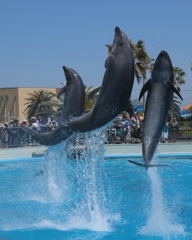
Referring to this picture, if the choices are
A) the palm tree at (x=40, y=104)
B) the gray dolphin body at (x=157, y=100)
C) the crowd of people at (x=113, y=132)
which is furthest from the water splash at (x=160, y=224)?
the palm tree at (x=40, y=104)

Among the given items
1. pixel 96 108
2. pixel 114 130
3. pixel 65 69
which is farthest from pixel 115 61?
pixel 114 130

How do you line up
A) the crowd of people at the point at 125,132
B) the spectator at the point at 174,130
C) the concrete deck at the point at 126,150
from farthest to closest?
the spectator at the point at 174,130 → the crowd of people at the point at 125,132 → the concrete deck at the point at 126,150

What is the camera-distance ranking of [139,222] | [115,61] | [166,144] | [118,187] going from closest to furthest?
[115,61] → [139,222] → [118,187] → [166,144]

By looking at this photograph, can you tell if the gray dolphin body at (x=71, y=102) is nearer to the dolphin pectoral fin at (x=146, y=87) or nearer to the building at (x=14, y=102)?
the dolphin pectoral fin at (x=146, y=87)

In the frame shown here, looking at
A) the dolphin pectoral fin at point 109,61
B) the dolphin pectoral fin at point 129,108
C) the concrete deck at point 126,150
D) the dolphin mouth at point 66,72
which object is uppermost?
the dolphin mouth at point 66,72

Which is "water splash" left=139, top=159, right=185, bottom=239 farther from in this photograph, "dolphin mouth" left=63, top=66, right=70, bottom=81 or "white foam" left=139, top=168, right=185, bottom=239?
"dolphin mouth" left=63, top=66, right=70, bottom=81

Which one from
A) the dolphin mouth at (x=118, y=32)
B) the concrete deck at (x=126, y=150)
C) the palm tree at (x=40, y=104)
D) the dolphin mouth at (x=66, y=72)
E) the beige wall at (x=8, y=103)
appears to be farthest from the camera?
the beige wall at (x=8, y=103)

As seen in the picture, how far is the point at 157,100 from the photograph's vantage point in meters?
6.71

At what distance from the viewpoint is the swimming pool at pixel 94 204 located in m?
7.83

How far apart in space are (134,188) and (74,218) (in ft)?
11.7

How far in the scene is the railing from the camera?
63.4ft

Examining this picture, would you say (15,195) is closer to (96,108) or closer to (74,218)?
(74,218)

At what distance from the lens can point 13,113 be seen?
47188 mm

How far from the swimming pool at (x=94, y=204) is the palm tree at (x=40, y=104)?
94.2ft
